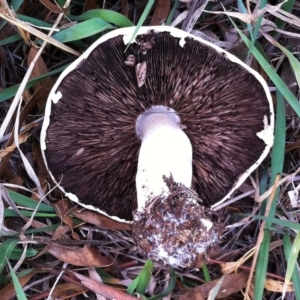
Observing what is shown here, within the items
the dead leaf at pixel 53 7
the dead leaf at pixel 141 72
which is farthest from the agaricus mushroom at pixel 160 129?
the dead leaf at pixel 53 7

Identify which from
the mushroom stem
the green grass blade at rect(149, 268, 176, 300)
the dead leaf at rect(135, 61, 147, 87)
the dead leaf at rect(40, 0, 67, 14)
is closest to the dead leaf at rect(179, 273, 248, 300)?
the green grass blade at rect(149, 268, 176, 300)

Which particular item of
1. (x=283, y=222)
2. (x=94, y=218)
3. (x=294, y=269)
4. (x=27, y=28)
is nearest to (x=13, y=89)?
(x=27, y=28)

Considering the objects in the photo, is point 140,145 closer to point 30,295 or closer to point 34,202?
point 34,202

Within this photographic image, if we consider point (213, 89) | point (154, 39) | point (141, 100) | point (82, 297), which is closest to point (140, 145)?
point (141, 100)

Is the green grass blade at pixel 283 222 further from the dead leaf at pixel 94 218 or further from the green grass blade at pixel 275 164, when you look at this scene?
the dead leaf at pixel 94 218

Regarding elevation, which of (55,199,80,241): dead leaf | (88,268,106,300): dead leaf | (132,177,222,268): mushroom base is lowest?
(88,268,106,300): dead leaf

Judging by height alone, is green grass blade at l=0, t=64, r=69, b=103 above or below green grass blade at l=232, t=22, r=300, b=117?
below

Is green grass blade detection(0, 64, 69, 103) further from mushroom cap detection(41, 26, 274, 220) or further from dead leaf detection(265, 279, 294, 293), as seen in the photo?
dead leaf detection(265, 279, 294, 293)
